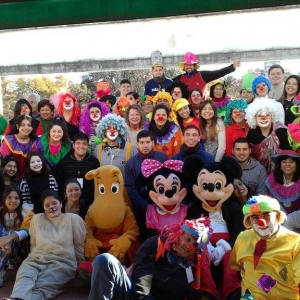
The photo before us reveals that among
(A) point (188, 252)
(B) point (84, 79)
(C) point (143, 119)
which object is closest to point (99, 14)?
(A) point (188, 252)

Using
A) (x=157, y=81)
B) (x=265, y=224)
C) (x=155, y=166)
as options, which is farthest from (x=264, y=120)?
(x=157, y=81)

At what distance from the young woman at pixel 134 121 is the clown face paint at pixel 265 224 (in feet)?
8.95

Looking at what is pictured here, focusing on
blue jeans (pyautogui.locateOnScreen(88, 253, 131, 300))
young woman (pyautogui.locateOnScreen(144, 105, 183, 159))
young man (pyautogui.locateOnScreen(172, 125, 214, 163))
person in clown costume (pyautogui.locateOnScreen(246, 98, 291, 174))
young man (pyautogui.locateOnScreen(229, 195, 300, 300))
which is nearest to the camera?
young man (pyautogui.locateOnScreen(229, 195, 300, 300))

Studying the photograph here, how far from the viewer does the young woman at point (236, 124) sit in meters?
5.38

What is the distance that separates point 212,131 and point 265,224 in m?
2.47

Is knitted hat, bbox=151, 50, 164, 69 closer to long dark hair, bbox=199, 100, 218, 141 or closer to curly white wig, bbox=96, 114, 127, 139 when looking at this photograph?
long dark hair, bbox=199, 100, 218, 141

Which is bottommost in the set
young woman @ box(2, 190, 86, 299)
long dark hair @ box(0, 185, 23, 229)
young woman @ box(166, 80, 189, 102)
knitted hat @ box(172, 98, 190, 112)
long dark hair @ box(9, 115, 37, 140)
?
young woman @ box(2, 190, 86, 299)

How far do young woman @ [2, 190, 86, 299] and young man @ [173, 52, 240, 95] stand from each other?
3.37 metres

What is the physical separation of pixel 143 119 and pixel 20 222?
1.94m

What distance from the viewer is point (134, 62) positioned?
25.1ft

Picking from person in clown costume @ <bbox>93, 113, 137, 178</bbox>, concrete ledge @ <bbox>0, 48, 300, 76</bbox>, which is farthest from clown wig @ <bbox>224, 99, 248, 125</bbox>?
concrete ledge @ <bbox>0, 48, 300, 76</bbox>

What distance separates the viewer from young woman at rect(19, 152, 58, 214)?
16.1 ft

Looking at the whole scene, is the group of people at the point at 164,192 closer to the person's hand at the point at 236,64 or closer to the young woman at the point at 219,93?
the young woman at the point at 219,93

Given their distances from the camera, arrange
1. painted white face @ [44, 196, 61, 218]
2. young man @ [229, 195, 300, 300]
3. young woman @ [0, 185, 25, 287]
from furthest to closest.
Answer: young woman @ [0, 185, 25, 287], painted white face @ [44, 196, 61, 218], young man @ [229, 195, 300, 300]
